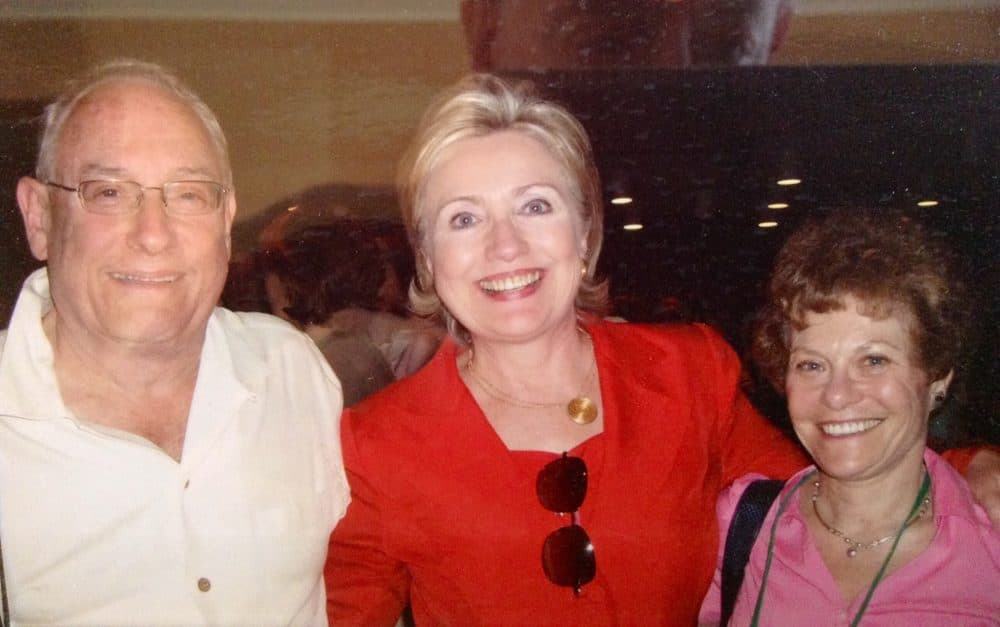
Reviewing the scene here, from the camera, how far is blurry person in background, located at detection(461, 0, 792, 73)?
5.22ft

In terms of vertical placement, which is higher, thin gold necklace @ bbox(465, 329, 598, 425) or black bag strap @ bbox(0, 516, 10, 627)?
thin gold necklace @ bbox(465, 329, 598, 425)

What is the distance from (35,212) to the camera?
113cm

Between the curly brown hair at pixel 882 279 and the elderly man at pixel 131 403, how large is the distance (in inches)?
36.6

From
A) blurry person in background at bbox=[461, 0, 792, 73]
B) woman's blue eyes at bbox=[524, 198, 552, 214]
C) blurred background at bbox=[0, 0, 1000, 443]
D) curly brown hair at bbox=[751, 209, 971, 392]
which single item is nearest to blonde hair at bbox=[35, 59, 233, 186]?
blurred background at bbox=[0, 0, 1000, 443]

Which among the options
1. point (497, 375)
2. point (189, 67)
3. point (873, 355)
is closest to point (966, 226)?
point (873, 355)

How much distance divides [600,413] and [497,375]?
0.21 m

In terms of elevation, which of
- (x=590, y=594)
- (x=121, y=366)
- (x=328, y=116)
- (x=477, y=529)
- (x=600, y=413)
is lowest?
(x=590, y=594)

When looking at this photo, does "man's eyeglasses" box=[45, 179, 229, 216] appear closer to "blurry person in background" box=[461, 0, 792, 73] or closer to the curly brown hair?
"blurry person in background" box=[461, 0, 792, 73]

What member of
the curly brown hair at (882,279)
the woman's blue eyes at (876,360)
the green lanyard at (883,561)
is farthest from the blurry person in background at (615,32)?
the green lanyard at (883,561)

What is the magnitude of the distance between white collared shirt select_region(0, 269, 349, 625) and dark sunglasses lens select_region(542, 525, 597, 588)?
1.28ft

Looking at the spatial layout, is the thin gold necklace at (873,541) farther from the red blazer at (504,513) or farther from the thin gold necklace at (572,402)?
the thin gold necklace at (572,402)

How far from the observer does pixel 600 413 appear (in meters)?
1.32

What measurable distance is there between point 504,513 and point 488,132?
67cm

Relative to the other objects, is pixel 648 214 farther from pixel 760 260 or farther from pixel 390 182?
pixel 390 182
